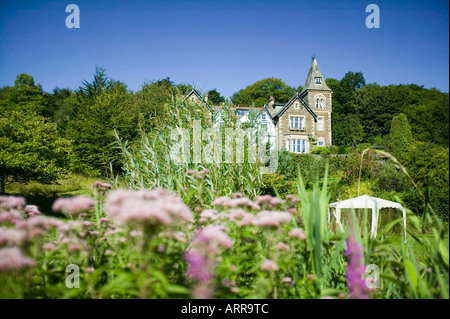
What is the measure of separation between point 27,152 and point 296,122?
2891cm

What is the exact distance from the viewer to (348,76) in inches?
2053

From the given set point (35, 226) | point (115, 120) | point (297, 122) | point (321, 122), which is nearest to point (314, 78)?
point (321, 122)

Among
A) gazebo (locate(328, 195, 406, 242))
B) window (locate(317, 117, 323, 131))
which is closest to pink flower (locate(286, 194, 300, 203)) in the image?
gazebo (locate(328, 195, 406, 242))

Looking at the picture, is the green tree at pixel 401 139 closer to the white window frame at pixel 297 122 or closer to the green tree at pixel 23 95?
the white window frame at pixel 297 122

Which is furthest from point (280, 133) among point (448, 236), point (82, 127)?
point (448, 236)

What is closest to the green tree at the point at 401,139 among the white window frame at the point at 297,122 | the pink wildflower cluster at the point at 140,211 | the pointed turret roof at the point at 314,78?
the pink wildflower cluster at the point at 140,211

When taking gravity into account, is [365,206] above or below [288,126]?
below

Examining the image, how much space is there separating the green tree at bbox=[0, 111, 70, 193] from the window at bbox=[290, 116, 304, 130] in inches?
1064

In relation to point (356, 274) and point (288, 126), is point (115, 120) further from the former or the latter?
point (288, 126)

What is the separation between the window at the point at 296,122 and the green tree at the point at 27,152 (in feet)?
88.6

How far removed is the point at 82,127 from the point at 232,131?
A: 15360 millimetres

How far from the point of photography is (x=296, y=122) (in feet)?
105
